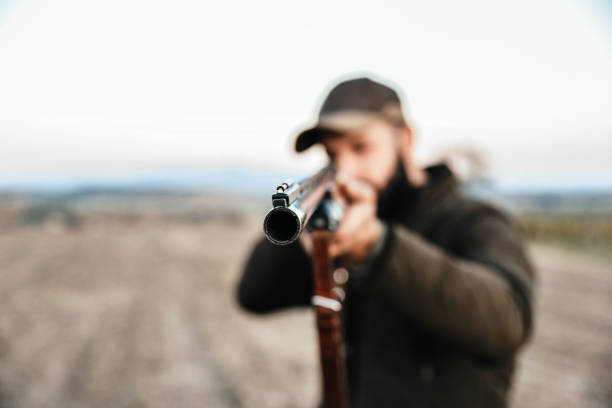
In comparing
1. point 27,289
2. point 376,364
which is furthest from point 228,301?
point 376,364

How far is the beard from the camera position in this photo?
8.36ft

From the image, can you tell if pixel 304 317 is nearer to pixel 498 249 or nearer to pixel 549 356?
pixel 549 356

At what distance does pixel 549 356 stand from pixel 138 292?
32.0 ft

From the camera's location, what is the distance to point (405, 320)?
2.20 metres

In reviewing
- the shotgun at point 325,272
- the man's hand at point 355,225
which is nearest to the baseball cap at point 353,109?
the shotgun at point 325,272

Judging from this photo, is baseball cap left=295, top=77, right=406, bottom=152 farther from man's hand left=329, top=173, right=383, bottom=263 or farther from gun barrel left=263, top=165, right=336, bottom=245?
gun barrel left=263, top=165, right=336, bottom=245

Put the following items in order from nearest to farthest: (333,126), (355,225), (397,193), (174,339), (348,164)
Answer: (355,225)
(333,126)
(348,164)
(397,193)
(174,339)

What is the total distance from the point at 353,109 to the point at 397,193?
0.66 meters

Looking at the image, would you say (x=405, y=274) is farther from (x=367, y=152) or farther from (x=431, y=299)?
(x=367, y=152)

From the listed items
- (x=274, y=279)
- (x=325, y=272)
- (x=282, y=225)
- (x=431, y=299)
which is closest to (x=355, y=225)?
(x=325, y=272)

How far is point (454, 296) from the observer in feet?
5.50

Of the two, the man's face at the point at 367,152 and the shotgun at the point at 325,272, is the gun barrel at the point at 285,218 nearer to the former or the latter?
the shotgun at the point at 325,272

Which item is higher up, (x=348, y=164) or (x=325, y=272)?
(x=348, y=164)

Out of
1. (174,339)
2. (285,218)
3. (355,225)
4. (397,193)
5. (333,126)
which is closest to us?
(285,218)
